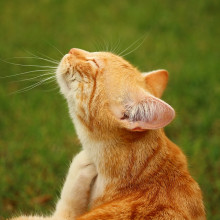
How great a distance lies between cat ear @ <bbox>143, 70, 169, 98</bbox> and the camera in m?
3.28

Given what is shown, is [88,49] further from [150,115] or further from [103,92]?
[150,115]

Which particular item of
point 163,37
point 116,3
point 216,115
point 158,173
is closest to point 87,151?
point 158,173

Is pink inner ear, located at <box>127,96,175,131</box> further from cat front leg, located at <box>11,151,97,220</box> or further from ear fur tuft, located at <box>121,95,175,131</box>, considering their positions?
cat front leg, located at <box>11,151,97,220</box>

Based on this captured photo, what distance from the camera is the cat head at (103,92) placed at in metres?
2.72

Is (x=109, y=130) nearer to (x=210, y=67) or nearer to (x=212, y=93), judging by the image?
(x=212, y=93)

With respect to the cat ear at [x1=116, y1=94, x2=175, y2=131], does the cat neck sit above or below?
below

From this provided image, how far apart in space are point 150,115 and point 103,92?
0.48 metres

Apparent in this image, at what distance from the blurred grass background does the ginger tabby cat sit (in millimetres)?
955

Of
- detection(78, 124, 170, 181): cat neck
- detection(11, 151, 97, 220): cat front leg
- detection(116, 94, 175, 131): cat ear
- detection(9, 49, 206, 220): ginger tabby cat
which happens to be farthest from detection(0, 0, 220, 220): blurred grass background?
detection(116, 94, 175, 131): cat ear

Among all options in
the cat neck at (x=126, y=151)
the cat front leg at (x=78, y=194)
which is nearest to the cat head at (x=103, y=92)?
the cat neck at (x=126, y=151)

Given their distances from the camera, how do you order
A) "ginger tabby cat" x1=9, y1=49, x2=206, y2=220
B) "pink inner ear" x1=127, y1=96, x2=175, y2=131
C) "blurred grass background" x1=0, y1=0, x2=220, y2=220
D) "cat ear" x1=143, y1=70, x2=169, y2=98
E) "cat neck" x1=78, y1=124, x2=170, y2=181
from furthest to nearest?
"blurred grass background" x1=0, y1=0, x2=220, y2=220 → "cat ear" x1=143, y1=70, x2=169, y2=98 → "cat neck" x1=78, y1=124, x2=170, y2=181 → "ginger tabby cat" x1=9, y1=49, x2=206, y2=220 → "pink inner ear" x1=127, y1=96, x2=175, y2=131

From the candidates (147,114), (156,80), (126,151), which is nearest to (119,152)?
(126,151)

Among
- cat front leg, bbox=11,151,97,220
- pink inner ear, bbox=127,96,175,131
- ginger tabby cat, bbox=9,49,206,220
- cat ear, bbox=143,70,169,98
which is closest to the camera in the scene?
pink inner ear, bbox=127,96,175,131

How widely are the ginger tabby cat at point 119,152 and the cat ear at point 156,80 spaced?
0.20m
